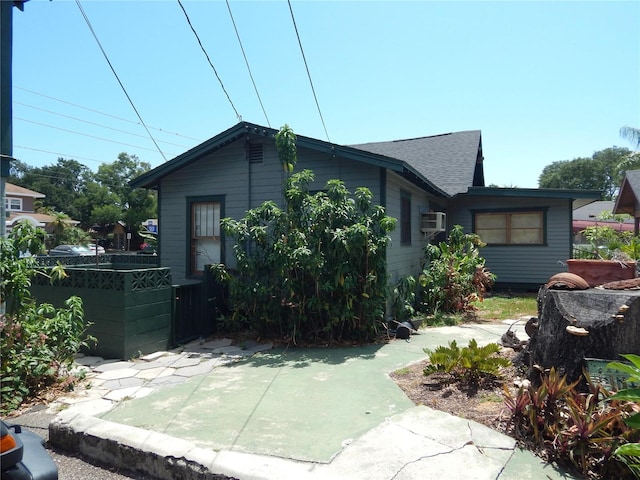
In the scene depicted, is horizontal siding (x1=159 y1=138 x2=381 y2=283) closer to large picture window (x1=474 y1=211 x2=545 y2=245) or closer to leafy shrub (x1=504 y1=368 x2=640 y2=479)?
leafy shrub (x1=504 y1=368 x2=640 y2=479)

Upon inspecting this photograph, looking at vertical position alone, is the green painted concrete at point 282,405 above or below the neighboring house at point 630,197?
below

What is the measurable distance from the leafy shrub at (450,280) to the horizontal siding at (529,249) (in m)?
3.23

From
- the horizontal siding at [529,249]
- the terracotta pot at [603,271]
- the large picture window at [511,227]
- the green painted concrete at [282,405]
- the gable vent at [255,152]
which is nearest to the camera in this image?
the green painted concrete at [282,405]

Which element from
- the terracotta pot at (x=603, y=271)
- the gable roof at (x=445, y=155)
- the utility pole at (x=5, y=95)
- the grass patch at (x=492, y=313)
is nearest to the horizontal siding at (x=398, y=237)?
the grass patch at (x=492, y=313)

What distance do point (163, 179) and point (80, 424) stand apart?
20.8 feet

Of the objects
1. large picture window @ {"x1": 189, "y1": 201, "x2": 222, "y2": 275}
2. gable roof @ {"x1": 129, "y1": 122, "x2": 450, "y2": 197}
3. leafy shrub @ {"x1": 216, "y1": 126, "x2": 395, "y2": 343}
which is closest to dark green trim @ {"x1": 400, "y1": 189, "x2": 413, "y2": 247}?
gable roof @ {"x1": 129, "y1": 122, "x2": 450, "y2": 197}

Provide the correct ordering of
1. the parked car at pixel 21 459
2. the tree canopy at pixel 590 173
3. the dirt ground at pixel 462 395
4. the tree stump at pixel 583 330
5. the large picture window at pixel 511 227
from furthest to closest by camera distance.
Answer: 1. the tree canopy at pixel 590 173
2. the large picture window at pixel 511 227
3. the tree stump at pixel 583 330
4. the dirt ground at pixel 462 395
5. the parked car at pixel 21 459

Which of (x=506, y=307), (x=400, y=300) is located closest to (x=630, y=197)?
(x=506, y=307)

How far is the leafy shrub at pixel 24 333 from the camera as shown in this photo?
392 cm

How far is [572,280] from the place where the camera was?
4.38 metres

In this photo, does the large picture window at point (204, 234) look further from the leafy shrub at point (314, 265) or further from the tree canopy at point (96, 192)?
the tree canopy at point (96, 192)

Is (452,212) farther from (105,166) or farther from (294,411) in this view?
(105,166)

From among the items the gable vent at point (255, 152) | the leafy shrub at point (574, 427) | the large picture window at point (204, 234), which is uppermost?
the gable vent at point (255, 152)

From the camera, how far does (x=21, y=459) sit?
68.1 inches
